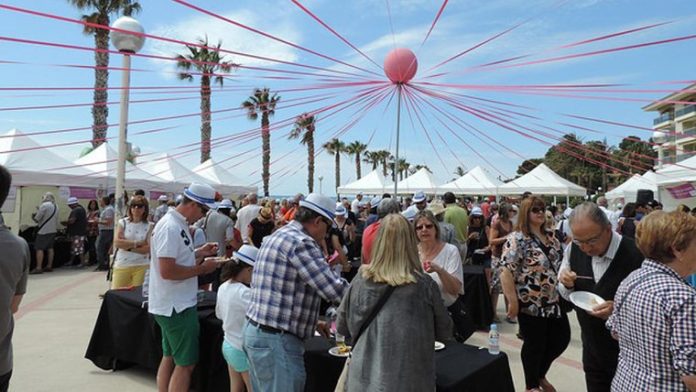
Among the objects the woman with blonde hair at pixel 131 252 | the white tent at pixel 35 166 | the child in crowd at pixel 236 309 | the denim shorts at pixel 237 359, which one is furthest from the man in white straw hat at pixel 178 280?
the white tent at pixel 35 166

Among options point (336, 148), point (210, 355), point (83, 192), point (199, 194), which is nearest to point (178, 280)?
point (199, 194)

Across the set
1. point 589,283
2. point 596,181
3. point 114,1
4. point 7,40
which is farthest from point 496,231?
point 596,181

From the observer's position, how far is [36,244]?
34.0 feet

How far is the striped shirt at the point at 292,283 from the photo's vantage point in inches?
93.0

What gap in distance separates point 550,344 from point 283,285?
8.10 ft

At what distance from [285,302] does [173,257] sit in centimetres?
112

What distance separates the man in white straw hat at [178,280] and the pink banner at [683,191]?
13.3 meters

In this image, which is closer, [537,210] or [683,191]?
[537,210]

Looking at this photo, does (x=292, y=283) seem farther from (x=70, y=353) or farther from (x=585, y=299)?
(x=70, y=353)

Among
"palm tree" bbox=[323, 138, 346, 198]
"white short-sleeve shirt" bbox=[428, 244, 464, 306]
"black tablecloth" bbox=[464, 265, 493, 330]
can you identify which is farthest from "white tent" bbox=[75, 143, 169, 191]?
"palm tree" bbox=[323, 138, 346, 198]

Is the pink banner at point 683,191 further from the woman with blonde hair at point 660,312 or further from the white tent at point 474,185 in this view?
the woman with blonde hair at point 660,312

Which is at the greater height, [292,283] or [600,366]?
[292,283]

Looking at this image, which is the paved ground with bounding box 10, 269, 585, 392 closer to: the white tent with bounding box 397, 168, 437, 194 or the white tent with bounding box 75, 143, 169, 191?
the white tent with bounding box 75, 143, 169, 191

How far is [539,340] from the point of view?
365 cm
